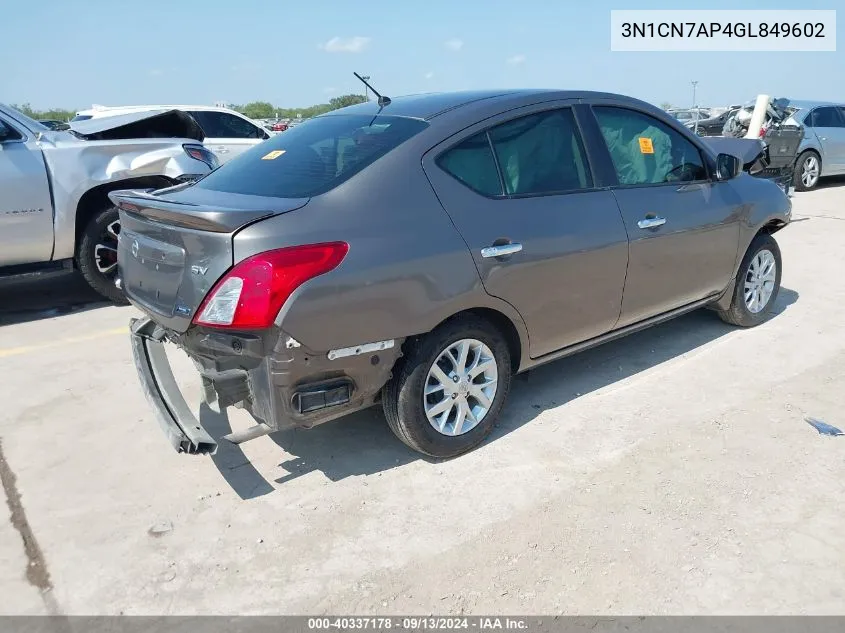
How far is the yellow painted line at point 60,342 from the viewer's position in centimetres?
494

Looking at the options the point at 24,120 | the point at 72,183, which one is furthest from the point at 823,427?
the point at 24,120

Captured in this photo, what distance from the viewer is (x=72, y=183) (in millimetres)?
5742

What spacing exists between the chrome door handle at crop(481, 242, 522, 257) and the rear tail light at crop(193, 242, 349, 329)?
83 centimetres

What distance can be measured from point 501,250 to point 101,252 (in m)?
4.22

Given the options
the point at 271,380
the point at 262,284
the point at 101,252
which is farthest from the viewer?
the point at 101,252

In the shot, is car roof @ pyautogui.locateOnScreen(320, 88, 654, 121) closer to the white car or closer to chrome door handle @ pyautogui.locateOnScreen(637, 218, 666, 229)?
chrome door handle @ pyautogui.locateOnScreen(637, 218, 666, 229)

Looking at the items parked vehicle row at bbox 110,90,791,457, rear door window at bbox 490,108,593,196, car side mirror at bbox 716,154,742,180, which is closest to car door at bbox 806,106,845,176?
car side mirror at bbox 716,154,742,180

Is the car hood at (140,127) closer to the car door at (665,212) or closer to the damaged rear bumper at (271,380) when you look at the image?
the damaged rear bumper at (271,380)

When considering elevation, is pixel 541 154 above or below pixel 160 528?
above

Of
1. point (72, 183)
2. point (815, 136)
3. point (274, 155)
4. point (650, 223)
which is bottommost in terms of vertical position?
point (815, 136)

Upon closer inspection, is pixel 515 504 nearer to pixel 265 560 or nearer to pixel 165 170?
pixel 265 560

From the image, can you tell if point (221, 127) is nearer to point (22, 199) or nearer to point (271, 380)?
point (22, 199)

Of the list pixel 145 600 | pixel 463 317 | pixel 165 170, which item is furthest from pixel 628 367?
pixel 165 170

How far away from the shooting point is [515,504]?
3.00 metres
